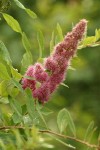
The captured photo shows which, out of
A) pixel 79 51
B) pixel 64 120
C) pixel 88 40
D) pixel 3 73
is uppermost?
pixel 79 51

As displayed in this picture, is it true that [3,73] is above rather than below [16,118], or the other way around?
above

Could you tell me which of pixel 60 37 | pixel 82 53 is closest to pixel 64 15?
pixel 82 53

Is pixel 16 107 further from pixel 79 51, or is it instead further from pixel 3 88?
pixel 79 51

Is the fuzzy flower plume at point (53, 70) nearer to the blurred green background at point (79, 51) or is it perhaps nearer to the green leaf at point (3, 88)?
the green leaf at point (3, 88)

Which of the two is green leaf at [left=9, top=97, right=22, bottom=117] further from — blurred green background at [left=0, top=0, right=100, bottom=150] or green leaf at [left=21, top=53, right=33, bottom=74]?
blurred green background at [left=0, top=0, right=100, bottom=150]

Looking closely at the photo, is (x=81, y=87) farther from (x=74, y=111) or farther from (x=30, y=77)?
(x=30, y=77)

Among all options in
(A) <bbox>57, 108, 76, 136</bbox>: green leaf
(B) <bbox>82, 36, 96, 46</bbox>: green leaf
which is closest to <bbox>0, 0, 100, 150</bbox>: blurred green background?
(B) <bbox>82, 36, 96, 46</bbox>: green leaf

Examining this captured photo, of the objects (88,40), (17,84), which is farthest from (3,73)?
(88,40)

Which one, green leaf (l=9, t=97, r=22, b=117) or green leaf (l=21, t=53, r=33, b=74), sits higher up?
green leaf (l=21, t=53, r=33, b=74)
